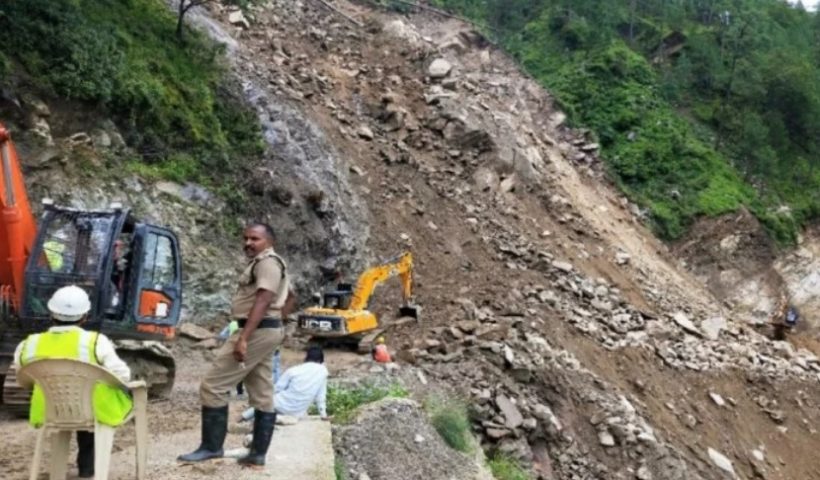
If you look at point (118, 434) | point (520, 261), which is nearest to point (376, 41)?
point (520, 261)

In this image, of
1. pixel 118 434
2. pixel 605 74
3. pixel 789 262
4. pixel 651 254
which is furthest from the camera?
pixel 605 74

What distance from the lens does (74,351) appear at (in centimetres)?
456

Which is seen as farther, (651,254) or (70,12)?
(651,254)

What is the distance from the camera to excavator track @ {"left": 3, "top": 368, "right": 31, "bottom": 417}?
761cm

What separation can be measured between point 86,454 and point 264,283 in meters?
1.43

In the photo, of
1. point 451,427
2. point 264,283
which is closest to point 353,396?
point 451,427

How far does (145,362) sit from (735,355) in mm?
11698

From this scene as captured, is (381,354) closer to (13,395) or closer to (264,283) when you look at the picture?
(13,395)

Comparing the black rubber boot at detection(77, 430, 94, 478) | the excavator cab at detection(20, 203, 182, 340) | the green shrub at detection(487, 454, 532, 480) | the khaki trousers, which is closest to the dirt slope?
the green shrub at detection(487, 454, 532, 480)

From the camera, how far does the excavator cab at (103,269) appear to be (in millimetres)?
7555

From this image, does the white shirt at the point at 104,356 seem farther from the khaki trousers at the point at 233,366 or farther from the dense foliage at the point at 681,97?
the dense foliage at the point at 681,97

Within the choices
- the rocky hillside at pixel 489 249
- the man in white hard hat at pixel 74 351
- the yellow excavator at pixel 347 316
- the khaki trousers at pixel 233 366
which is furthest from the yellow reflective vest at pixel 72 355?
the yellow excavator at pixel 347 316

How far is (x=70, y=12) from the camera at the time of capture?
13.1m

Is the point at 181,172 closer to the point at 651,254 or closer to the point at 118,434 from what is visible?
the point at 118,434
